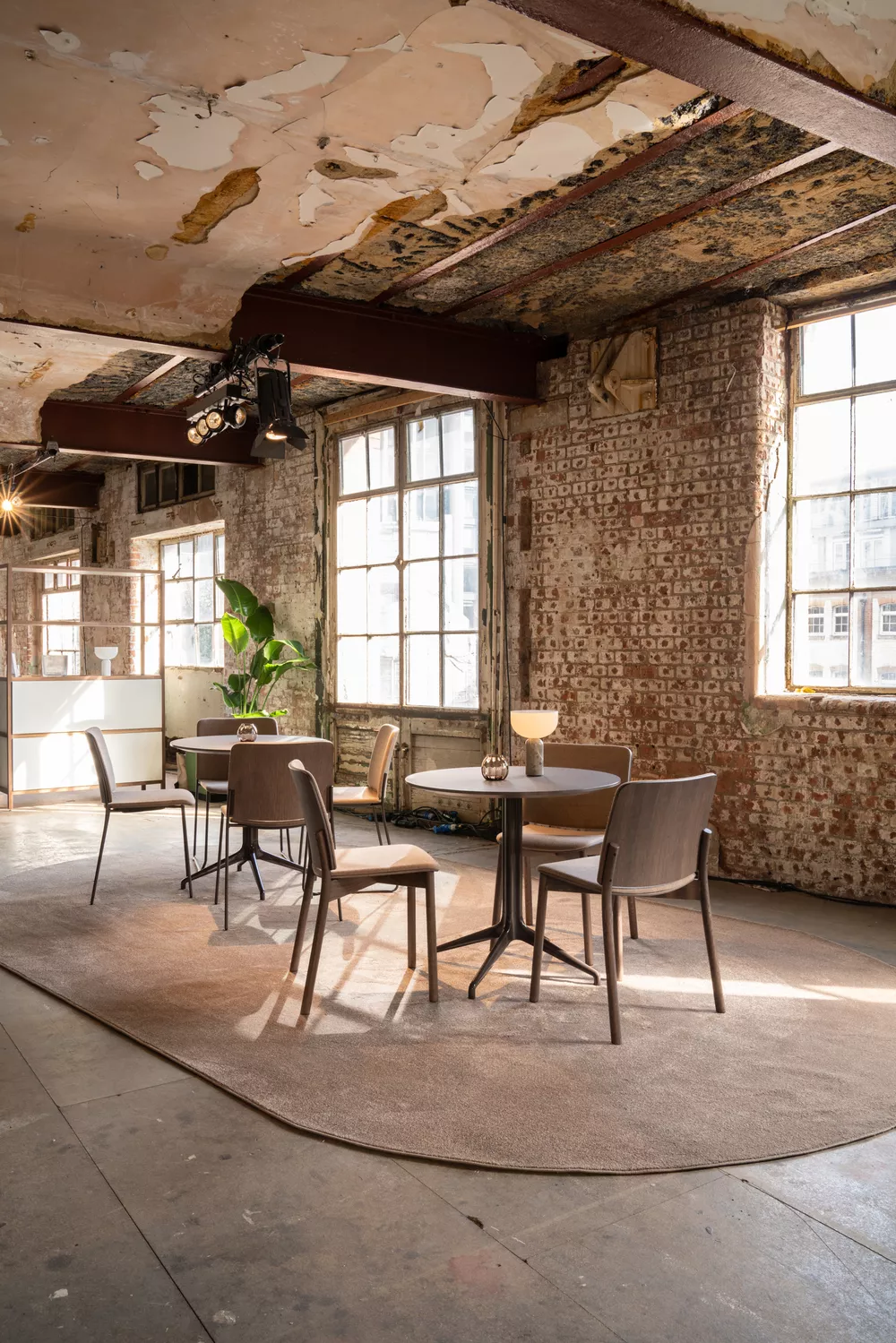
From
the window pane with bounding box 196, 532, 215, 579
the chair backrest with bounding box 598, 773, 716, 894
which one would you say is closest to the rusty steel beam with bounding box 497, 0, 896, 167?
the chair backrest with bounding box 598, 773, 716, 894

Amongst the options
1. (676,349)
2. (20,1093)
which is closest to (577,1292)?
(20,1093)

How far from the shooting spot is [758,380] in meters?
5.53

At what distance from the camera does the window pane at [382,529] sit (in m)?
7.96

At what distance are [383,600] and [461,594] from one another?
3.17 feet

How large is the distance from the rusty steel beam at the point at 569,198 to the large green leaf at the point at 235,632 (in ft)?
12.3

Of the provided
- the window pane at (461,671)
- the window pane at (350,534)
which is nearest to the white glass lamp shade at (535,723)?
the window pane at (461,671)

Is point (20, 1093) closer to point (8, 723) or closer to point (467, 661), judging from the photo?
point (467, 661)

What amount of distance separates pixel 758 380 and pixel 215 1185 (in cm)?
471

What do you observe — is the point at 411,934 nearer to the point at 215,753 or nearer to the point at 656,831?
the point at 656,831

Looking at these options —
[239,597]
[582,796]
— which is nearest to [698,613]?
[582,796]

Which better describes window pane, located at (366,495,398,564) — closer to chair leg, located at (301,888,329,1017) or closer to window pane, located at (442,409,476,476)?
window pane, located at (442,409,476,476)

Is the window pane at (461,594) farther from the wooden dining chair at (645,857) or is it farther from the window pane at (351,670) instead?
the wooden dining chair at (645,857)

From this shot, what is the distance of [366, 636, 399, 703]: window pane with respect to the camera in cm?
799

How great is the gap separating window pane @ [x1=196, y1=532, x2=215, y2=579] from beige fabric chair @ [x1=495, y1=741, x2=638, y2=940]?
666 cm
